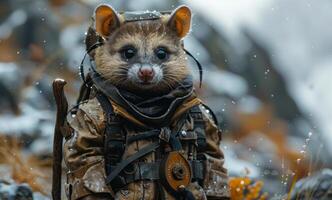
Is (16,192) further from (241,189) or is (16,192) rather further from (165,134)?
(165,134)

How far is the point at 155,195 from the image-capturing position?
4.62m

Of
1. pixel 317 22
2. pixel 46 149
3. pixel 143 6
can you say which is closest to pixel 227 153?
pixel 46 149

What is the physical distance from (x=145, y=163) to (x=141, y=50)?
20.6 inches

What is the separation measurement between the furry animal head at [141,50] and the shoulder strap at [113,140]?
0.54 feet

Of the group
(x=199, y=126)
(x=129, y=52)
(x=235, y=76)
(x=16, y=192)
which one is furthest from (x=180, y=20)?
(x=235, y=76)

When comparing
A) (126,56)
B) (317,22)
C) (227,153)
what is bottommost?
(227,153)

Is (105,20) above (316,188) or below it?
above

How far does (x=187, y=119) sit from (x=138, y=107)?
0.92 feet

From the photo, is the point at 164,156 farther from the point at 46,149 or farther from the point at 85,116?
the point at 46,149

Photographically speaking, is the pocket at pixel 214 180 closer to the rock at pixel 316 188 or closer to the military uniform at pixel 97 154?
the military uniform at pixel 97 154

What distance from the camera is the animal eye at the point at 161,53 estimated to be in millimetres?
4711

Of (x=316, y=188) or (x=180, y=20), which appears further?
(x=316, y=188)

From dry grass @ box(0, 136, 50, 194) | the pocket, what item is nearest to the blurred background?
dry grass @ box(0, 136, 50, 194)

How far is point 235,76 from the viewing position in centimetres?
1328
